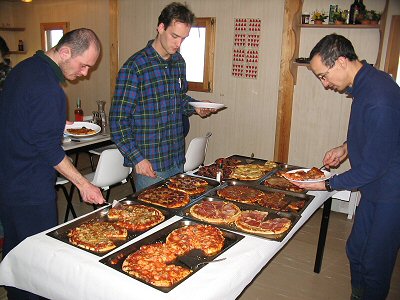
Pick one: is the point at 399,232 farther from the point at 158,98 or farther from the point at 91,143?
the point at 91,143

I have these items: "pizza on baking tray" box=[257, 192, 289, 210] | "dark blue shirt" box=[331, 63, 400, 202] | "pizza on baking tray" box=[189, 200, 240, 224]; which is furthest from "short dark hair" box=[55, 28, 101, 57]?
"dark blue shirt" box=[331, 63, 400, 202]

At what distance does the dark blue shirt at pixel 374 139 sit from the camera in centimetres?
170

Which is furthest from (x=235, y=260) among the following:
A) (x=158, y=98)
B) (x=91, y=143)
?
(x=91, y=143)

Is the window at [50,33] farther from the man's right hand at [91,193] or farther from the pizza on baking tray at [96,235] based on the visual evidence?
the pizza on baking tray at [96,235]

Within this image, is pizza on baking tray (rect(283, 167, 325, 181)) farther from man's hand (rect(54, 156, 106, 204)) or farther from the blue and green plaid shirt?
man's hand (rect(54, 156, 106, 204))

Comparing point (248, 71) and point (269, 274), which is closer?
point (269, 274)

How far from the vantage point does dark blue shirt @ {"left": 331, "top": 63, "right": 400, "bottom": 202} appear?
5.58ft

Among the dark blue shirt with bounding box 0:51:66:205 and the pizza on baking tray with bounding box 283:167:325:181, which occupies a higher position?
the dark blue shirt with bounding box 0:51:66:205

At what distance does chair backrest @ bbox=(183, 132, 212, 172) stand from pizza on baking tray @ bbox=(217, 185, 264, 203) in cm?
104

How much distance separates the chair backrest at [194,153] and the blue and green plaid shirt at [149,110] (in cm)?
69

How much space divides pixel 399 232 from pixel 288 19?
2.70 m

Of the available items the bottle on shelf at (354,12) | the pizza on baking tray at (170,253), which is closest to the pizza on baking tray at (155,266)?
the pizza on baking tray at (170,253)

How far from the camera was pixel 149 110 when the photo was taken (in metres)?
2.31

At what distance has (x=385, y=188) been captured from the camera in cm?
187
